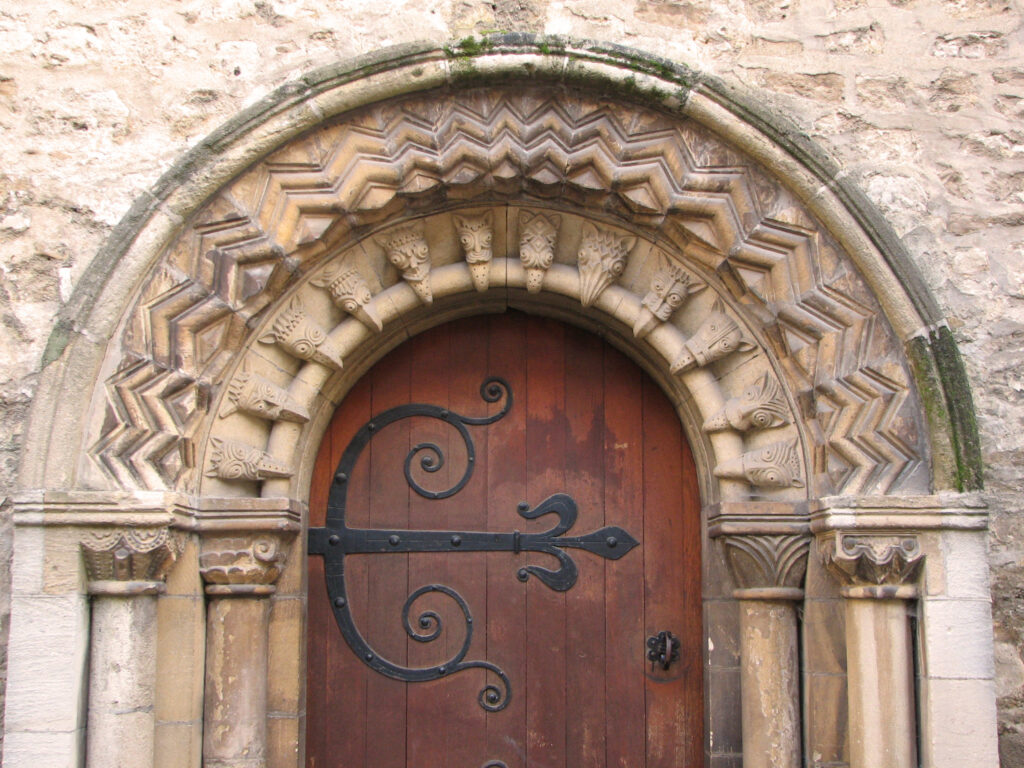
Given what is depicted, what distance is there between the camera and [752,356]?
3346mm

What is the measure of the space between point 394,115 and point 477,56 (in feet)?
1.05

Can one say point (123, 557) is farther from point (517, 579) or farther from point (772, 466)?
point (772, 466)

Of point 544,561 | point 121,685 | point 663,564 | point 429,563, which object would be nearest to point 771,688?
point 663,564

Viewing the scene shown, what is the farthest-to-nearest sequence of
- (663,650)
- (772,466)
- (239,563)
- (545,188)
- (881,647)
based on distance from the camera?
(663,650) → (545,188) → (772,466) → (239,563) → (881,647)

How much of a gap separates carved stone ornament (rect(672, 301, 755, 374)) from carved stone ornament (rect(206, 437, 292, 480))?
4.47 feet

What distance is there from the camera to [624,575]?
11.6ft

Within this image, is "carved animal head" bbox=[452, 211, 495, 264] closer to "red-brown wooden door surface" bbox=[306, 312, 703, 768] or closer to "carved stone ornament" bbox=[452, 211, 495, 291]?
"carved stone ornament" bbox=[452, 211, 495, 291]

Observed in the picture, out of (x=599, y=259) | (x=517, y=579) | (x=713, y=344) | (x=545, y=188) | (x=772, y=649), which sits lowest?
(x=772, y=649)

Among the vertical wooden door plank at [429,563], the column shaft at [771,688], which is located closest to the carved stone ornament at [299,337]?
the vertical wooden door plank at [429,563]

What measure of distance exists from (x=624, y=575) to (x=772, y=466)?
674 mm

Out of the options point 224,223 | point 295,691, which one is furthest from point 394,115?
point 295,691

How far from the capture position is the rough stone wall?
9.98 ft

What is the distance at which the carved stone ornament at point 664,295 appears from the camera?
11.1 feet

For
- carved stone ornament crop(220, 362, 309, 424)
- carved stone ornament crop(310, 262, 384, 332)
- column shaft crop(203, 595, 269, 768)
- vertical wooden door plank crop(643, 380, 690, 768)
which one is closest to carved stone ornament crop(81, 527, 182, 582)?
column shaft crop(203, 595, 269, 768)
